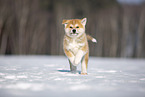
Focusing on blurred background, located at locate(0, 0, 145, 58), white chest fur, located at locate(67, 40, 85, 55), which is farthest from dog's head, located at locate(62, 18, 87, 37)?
blurred background, located at locate(0, 0, 145, 58)

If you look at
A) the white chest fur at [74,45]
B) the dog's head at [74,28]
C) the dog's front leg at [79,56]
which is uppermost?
the dog's head at [74,28]

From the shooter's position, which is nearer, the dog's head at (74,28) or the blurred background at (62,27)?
the dog's head at (74,28)

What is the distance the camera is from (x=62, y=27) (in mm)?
19969

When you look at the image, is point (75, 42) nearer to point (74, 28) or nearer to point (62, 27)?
point (74, 28)

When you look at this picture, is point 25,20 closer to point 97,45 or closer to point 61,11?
point 61,11

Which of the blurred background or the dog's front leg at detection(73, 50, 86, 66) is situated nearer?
the dog's front leg at detection(73, 50, 86, 66)

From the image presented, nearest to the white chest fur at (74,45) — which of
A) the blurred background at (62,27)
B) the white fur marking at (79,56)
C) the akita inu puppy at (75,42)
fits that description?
the akita inu puppy at (75,42)

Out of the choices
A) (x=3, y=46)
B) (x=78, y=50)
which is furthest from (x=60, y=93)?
(x=3, y=46)

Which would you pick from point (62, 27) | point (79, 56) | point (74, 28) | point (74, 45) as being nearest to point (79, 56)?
point (79, 56)

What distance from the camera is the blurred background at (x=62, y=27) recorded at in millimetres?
18219

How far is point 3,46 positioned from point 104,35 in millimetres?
9741

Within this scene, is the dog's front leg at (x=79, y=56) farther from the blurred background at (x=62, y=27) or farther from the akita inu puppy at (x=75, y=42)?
the blurred background at (x=62, y=27)

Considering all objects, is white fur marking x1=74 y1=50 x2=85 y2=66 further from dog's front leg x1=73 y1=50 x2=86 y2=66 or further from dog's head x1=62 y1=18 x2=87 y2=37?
dog's head x1=62 y1=18 x2=87 y2=37

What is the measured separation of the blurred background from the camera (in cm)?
1822
